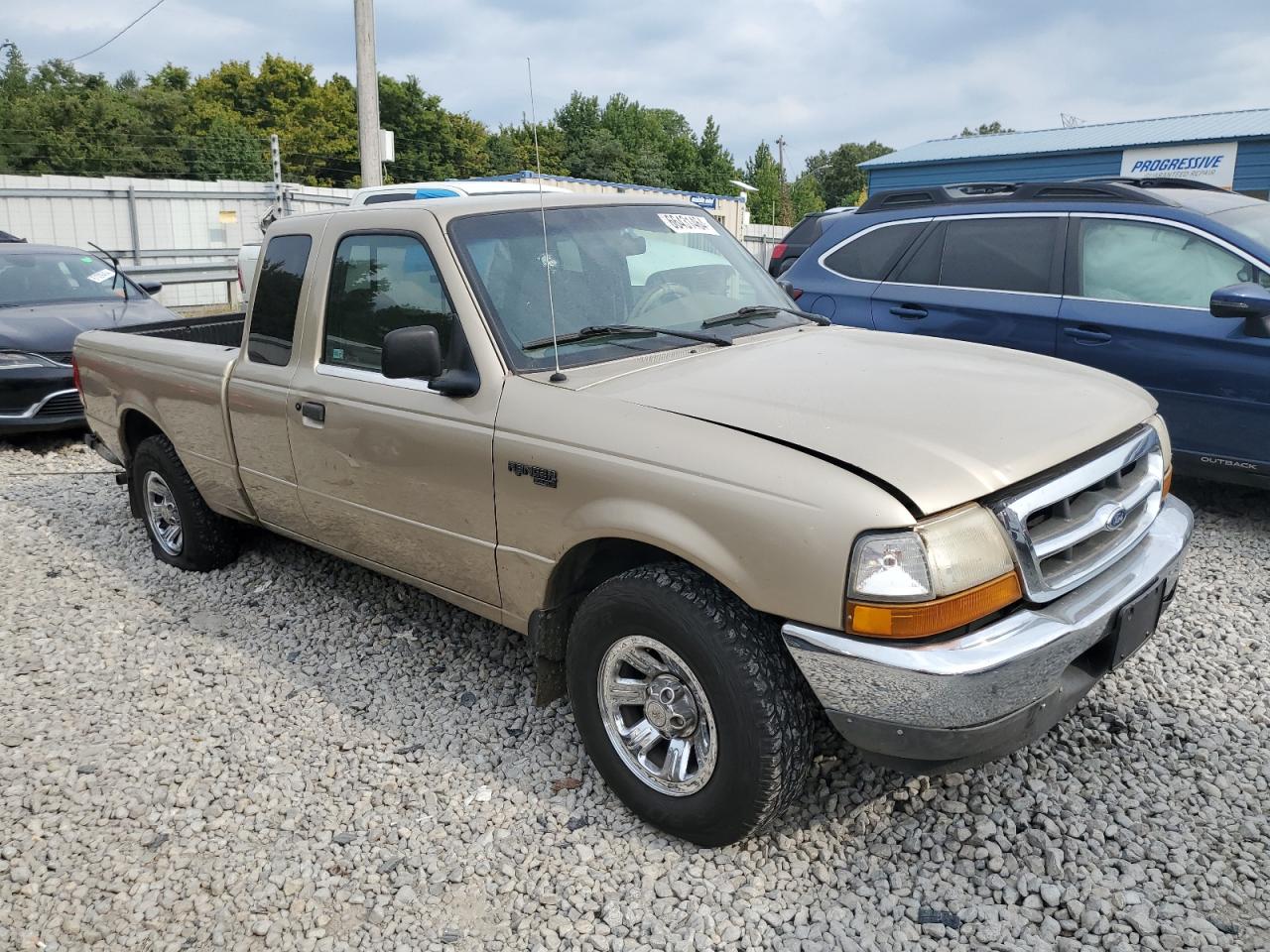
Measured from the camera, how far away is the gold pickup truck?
230cm

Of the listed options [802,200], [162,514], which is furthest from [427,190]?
[802,200]

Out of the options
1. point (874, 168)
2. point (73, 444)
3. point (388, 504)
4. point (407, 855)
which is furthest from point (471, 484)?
point (874, 168)

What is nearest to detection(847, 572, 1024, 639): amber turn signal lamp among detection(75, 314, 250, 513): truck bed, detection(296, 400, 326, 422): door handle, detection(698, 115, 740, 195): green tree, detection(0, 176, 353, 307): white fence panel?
detection(296, 400, 326, 422): door handle

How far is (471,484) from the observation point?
315 cm

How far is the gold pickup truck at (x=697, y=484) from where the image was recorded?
230 cm


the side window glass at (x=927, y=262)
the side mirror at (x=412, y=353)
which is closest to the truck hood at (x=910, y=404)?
the side mirror at (x=412, y=353)

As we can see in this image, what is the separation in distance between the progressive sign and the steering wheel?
894 inches

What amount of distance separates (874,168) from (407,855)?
95.8 ft

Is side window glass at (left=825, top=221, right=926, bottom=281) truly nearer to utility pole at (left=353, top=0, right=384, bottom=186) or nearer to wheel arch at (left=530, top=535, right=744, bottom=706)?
wheel arch at (left=530, top=535, right=744, bottom=706)

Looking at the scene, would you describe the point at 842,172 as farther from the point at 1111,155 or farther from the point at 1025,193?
the point at 1025,193

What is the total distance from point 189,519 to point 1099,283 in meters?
5.21

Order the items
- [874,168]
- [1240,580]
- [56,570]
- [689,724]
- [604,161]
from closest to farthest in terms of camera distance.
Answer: [689,724], [1240,580], [56,570], [874,168], [604,161]

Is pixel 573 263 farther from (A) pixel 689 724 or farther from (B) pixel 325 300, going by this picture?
(A) pixel 689 724

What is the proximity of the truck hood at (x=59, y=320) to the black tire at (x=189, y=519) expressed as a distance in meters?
2.87
